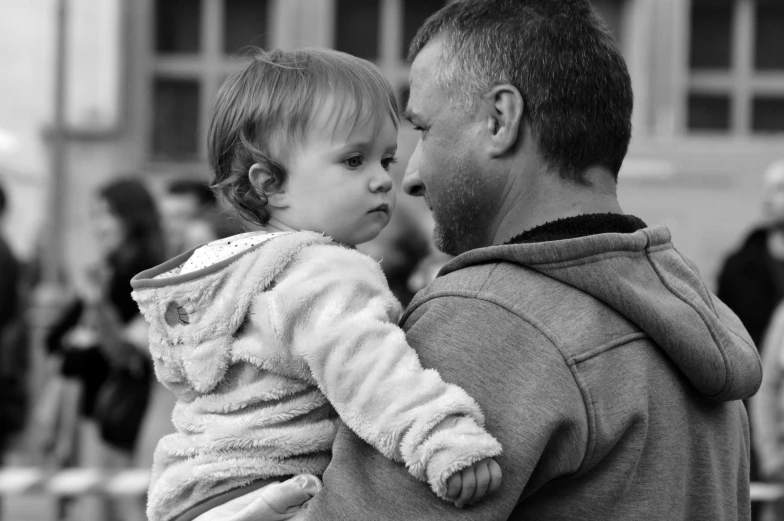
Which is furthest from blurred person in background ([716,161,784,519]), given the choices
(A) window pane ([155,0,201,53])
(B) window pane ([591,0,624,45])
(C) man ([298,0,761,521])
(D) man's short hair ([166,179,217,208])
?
(A) window pane ([155,0,201,53])

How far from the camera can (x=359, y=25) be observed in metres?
13.4

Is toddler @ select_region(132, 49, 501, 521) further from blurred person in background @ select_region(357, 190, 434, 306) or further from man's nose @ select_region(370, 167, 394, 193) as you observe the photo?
blurred person in background @ select_region(357, 190, 434, 306)

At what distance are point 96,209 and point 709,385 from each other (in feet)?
15.5

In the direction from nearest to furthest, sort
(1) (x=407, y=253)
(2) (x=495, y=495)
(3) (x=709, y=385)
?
(2) (x=495, y=495)
(3) (x=709, y=385)
(1) (x=407, y=253)

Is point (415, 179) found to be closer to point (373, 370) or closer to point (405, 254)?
point (373, 370)

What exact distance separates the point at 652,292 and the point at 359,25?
11.8 m

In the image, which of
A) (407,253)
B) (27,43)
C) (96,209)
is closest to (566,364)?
(407,253)

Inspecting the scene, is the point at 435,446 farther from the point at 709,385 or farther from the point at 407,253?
the point at 407,253

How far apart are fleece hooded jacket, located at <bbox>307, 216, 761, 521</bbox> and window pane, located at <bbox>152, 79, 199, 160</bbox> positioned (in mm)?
11818

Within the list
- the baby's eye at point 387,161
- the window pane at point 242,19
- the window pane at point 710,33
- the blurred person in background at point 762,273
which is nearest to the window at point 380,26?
the window pane at point 242,19

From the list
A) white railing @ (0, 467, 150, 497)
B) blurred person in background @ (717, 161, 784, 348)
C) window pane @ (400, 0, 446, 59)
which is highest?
window pane @ (400, 0, 446, 59)

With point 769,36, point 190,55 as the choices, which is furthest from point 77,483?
point 769,36

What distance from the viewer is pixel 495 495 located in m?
1.74

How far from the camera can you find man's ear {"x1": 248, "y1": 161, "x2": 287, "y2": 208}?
7.34ft
